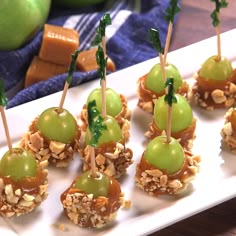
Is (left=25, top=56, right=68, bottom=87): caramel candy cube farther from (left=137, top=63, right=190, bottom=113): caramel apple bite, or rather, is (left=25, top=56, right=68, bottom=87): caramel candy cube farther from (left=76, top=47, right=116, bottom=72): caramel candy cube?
(left=137, top=63, right=190, bottom=113): caramel apple bite

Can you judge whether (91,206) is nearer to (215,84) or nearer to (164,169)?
(164,169)

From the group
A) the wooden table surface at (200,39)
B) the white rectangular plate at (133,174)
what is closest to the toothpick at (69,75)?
the white rectangular plate at (133,174)

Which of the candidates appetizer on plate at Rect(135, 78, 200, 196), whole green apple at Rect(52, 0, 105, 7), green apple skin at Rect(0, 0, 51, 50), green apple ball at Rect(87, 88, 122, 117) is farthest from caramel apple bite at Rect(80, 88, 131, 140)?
whole green apple at Rect(52, 0, 105, 7)

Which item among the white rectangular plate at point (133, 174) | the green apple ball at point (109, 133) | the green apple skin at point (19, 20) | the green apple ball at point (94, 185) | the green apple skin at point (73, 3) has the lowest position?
the white rectangular plate at point (133, 174)

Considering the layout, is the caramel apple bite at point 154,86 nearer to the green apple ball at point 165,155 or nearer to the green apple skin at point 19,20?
the green apple ball at point 165,155

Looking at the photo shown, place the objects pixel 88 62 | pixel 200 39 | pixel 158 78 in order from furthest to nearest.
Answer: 1. pixel 200 39
2. pixel 88 62
3. pixel 158 78

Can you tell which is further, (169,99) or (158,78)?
(158,78)

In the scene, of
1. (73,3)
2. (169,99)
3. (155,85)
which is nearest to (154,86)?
(155,85)

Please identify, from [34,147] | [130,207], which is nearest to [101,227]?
[130,207]
